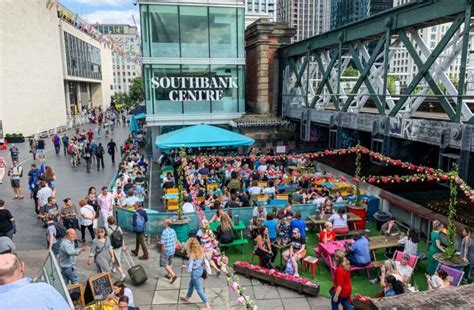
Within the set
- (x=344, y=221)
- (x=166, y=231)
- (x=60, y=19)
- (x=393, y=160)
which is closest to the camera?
(x=166, y=231)

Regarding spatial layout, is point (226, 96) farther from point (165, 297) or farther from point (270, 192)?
point (165, 297)

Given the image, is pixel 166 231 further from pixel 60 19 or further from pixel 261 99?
pixel 60 19

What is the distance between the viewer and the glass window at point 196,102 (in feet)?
70.3

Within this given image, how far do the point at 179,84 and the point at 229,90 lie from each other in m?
3.11

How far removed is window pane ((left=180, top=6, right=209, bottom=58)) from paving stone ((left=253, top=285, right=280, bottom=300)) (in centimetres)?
1591

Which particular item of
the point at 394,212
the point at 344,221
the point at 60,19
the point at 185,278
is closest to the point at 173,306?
the point at 185,278

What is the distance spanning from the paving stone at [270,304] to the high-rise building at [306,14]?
179 metres

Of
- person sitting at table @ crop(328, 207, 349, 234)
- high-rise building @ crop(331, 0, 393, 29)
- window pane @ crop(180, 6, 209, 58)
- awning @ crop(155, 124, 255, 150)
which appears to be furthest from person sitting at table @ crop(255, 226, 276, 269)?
high-rise building @ crop(331, 0, 393, 29)

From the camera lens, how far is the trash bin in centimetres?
1184

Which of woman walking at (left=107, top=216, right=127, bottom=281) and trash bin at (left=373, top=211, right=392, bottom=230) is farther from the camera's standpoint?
trash bin at (left=373, top=211, right=392, bottom=230)

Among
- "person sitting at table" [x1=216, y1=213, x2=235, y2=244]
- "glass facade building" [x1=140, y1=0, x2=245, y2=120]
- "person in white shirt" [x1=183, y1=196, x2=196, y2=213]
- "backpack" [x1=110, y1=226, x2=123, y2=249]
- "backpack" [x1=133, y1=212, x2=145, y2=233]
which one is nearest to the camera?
"backpack" [x1=110, y1=226, x2=123, y2=249]

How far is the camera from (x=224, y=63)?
21.8 metres

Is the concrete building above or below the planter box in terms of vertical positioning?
above

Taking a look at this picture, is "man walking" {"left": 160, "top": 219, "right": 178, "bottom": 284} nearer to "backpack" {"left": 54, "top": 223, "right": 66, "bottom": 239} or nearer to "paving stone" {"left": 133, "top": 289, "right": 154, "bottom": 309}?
"paving stone" {"left": 133, "top": 289, "right": 154, "bottom": 309}
